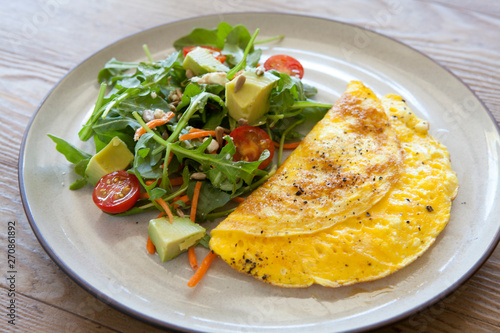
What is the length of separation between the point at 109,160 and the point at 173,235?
77cm

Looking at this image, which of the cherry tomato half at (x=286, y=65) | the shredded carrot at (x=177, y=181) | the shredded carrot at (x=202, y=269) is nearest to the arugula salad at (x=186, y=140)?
the shredded carrot at (x=177, y=181)

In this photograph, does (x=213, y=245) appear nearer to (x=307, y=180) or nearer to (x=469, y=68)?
(x=307, y=180)

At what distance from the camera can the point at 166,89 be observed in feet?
10.6

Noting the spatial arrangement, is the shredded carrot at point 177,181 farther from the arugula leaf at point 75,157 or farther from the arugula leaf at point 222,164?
the arugula leaf at point 75,157

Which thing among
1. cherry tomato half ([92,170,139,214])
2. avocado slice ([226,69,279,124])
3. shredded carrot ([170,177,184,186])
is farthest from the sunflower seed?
avocado slice ([226,69,279,124])

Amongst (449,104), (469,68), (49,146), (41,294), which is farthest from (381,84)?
(41,294)

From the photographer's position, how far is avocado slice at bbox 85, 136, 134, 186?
276 cm

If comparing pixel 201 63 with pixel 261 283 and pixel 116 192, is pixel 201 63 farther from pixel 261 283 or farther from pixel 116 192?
pixel 261 283

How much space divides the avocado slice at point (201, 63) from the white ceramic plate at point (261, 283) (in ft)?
2.69

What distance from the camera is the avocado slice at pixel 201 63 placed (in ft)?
10.4

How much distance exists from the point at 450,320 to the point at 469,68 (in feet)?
8.59

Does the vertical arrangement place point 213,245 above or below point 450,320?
below

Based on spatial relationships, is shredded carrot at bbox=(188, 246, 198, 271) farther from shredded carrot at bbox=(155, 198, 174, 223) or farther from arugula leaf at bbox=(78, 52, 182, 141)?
arugula leaf at bbox=(78, 52, 182, 141)

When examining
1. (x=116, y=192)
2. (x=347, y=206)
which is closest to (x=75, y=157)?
(x=116, y=192)
